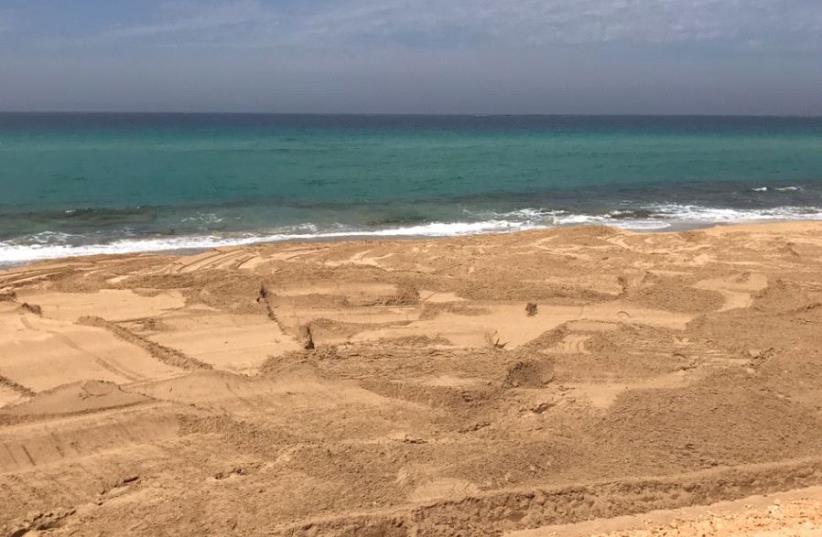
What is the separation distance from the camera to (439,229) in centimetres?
1684

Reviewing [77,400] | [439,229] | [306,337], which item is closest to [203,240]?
[439,229]

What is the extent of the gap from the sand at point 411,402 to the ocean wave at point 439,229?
10.7ft

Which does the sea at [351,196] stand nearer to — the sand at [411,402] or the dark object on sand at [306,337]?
the sand at [411,402]

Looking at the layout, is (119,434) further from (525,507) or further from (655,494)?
(655,494)

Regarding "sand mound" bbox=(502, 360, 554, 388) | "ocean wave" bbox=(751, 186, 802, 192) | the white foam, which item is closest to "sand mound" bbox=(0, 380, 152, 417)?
"sand mound" bbox=(502, 360, 554, 388)

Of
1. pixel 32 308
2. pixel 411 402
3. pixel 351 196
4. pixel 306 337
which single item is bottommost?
pixel 411 402

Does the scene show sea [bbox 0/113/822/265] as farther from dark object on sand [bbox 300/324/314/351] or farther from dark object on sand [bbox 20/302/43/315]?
dark object on sand [bbox 300/324/314/351]

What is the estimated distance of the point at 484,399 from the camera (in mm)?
6395

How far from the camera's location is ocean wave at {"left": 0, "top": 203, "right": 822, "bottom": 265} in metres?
13.9

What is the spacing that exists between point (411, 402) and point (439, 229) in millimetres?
10698

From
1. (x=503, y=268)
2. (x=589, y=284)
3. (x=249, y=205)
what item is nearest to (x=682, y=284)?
(x=589, y=284)

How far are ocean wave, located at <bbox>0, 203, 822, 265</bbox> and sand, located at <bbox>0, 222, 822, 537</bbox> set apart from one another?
10.7 feet

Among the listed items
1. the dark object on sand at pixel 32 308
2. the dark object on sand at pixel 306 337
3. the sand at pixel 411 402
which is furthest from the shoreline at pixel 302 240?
the dark object on sand at pixel 306 337

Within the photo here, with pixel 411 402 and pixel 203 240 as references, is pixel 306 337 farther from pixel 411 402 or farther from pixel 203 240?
pixel 203 240
